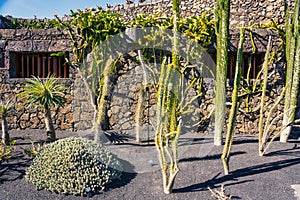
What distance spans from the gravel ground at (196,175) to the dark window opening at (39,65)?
5.31 feet

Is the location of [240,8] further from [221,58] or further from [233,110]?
[233,110]

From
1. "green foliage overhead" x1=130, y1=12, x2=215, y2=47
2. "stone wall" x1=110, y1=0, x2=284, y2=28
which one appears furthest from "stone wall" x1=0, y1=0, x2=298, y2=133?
"stone wall" x1=110, y1=0, x2=284, y2=28

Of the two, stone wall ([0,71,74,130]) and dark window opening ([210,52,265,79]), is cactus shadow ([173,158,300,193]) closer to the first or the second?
dark window opening ([210,52,265,79])

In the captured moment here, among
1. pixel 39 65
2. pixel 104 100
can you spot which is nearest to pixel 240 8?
pixel 104 100

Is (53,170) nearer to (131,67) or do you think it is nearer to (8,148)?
(8,148)

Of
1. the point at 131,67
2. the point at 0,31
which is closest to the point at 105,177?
the point at 131,67

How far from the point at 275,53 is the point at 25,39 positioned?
523 centimetres

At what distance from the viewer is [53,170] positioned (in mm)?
3197

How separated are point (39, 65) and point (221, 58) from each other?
3.76 m

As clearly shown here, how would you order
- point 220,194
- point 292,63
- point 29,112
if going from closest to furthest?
1. point 220,194
2. point 292,63
3. point 29,112

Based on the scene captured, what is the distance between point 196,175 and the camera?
3562 mm

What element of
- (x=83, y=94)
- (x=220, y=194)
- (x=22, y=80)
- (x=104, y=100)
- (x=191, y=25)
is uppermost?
(x=191, y=25)

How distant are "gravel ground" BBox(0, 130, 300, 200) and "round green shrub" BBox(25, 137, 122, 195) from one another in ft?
0.33

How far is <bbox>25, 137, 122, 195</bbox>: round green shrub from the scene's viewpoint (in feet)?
10.2
